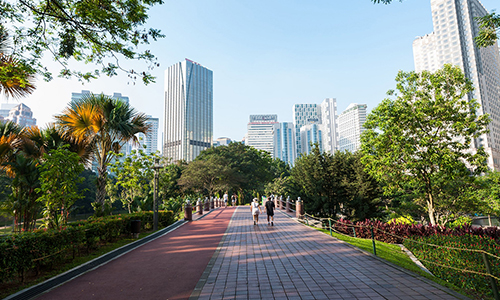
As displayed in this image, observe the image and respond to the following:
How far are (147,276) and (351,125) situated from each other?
19072 cm

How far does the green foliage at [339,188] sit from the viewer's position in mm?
19675

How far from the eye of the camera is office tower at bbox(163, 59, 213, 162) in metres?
165

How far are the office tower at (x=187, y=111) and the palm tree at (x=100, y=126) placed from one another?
150022mm

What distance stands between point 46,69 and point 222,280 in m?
7.51

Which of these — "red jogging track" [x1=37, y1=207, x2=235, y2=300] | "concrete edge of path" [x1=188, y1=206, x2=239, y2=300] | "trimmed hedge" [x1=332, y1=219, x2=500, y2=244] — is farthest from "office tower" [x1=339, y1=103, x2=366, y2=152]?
"concrete edge of path" [x1=188, y1=206, x2=239, y2=300]

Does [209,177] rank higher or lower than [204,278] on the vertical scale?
higher

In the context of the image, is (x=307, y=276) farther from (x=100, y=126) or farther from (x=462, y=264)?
(x=100, y=126)

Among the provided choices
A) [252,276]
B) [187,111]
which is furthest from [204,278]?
[187,111]

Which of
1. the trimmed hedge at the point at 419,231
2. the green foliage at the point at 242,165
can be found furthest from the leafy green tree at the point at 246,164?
the trimmed hedge at the point at 419,231

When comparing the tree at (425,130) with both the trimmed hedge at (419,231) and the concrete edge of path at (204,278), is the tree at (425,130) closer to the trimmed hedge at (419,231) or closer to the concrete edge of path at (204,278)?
the trimmed hedge at (419,231)

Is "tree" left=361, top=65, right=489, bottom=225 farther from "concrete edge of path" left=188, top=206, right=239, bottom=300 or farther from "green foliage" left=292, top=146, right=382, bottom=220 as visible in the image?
"concrete edge of path" left=188, top=206, right=239, bottom=300

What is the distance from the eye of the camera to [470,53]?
104 meters

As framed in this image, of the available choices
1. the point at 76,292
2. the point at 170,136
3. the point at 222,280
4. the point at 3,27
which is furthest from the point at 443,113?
the point at 170,136

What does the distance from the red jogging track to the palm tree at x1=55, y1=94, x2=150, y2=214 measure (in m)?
5.33
